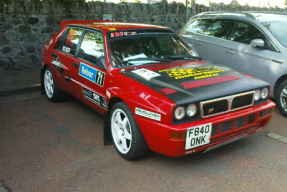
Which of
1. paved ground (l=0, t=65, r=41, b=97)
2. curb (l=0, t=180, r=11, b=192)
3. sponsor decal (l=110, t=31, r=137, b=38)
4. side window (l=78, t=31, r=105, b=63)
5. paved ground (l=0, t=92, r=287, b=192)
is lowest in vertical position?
curb (l=0, t=180, r=11, b=192)

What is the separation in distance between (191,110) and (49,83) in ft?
12.0

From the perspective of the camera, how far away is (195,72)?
4039 mm

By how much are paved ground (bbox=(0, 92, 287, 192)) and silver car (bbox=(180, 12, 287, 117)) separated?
960 mm

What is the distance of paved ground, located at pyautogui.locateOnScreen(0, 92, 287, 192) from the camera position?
3305mm

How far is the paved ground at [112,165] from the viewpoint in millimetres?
3305

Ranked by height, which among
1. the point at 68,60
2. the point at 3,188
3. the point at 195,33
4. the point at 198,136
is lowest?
the point at 3,188

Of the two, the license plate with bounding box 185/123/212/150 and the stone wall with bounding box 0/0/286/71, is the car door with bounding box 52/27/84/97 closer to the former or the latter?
the license plate with bounding box 185/123/212/150

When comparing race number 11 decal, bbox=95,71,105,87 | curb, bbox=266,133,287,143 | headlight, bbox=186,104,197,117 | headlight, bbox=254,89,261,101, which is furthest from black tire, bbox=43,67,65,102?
curb, bbox=266,133,287,143

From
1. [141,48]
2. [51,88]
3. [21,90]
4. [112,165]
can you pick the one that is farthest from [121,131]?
[21,90]

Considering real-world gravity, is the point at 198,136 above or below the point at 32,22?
below

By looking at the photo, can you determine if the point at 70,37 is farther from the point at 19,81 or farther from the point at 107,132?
the point at 19,81

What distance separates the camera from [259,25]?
5863 millimetres

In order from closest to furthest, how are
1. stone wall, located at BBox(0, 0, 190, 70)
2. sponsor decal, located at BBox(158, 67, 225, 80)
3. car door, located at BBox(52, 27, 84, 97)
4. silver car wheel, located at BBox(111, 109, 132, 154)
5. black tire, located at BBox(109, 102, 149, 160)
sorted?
black tire, located at BBox(109, 102, 149, 160) → silver car wheel, located at BBox(111, 109, 132, 154) → sponsor decal, located at BBox(158, 67, 225, 80) → car door, located at BBox(52, 27, 84, 97) → stone wall, located at BBox(0, 0, 190, 70)

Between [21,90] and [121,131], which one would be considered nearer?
[121,131]
